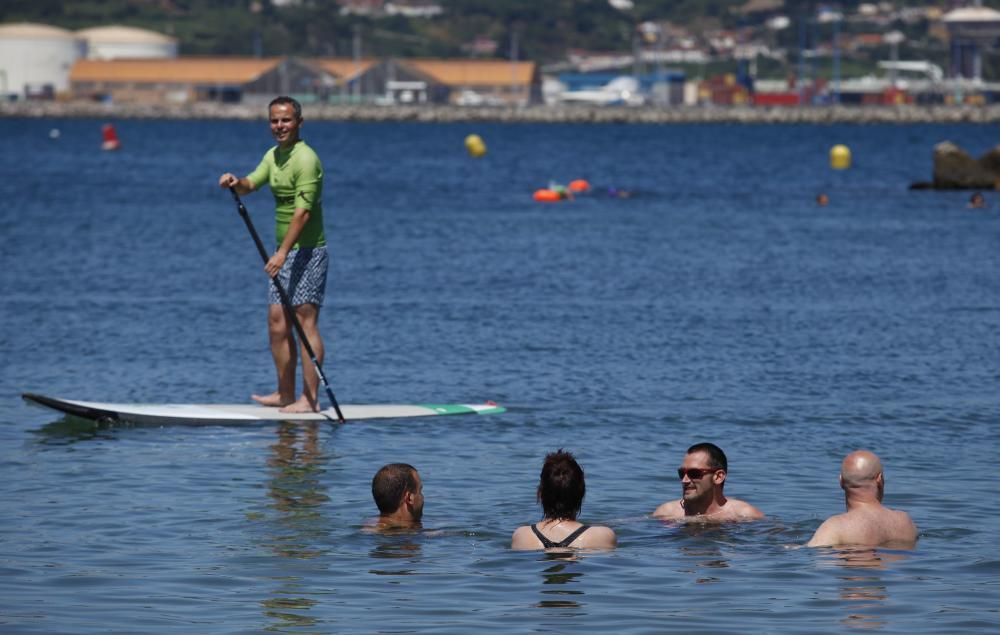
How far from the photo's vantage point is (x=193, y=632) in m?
9.46

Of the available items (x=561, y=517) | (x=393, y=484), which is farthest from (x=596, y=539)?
(x=393, y=484)

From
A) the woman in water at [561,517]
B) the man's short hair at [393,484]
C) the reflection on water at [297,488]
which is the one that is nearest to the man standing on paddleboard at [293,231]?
the reflection on water at [297,488]

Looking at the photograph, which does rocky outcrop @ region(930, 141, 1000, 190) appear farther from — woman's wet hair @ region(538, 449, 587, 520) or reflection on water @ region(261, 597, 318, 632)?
reflection on water @ region(261, 597, 318, 632)

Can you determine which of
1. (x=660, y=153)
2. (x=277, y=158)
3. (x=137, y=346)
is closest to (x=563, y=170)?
(x=660, y=153)

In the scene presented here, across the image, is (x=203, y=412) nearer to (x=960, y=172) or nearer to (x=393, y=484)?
(x=393, y=484)

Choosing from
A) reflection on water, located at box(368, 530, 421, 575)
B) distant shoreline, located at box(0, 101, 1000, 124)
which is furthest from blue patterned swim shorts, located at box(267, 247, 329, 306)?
distant shoreline, located at box(0, 101, 1000, 124)

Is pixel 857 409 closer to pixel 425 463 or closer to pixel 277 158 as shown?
pixel 425 463

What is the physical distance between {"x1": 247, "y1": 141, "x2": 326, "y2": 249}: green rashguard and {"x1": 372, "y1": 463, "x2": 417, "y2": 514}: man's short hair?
403 centimetres

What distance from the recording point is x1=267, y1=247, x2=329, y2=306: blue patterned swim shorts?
597 inches

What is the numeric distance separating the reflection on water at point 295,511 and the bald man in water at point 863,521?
3179 millimetres

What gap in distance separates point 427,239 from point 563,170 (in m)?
42.2

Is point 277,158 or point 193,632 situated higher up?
point 277,158

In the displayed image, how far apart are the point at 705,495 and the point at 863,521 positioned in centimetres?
105

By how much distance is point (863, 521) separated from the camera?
11.0 m
